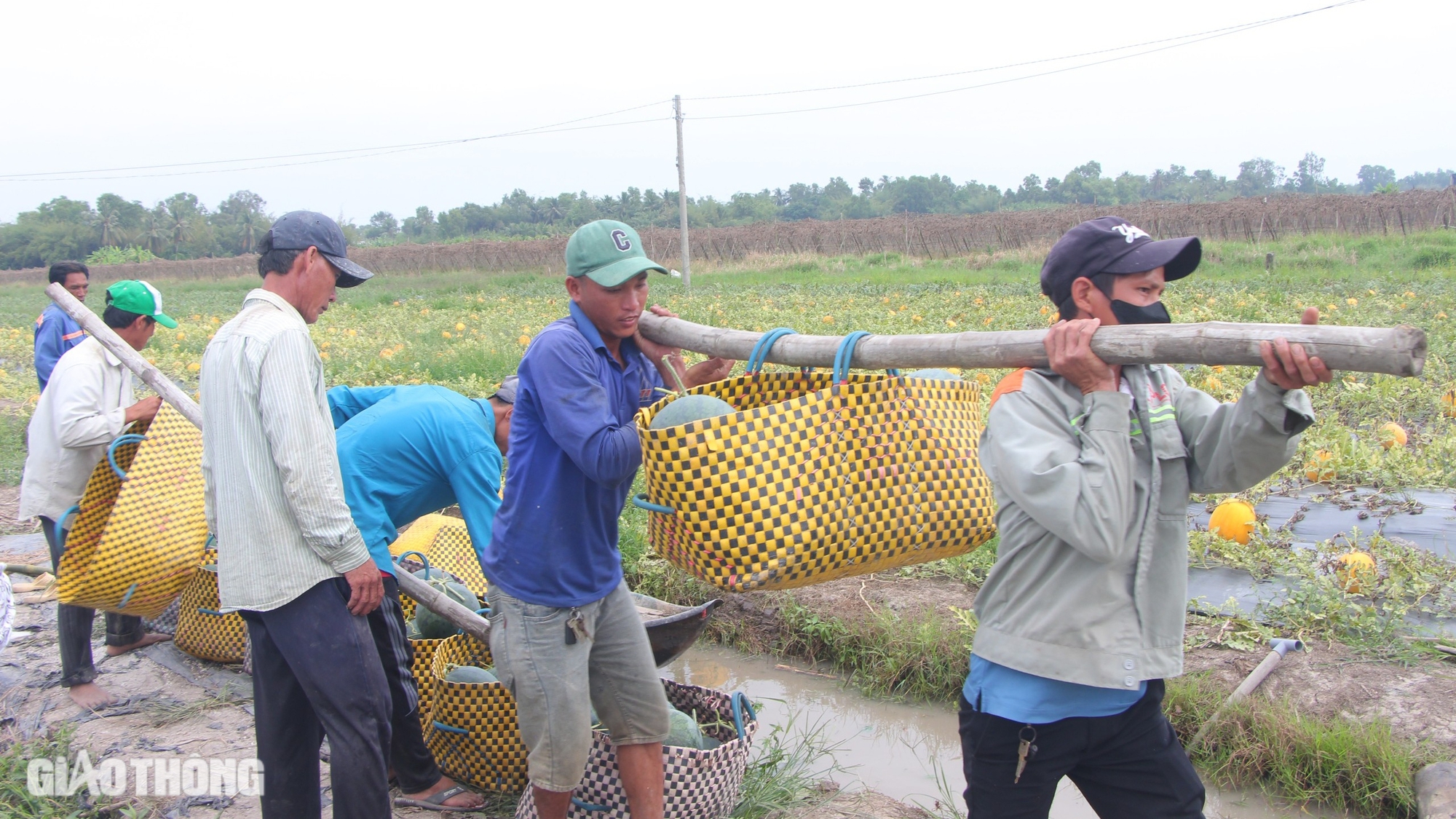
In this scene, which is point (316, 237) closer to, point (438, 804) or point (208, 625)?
point (438, 804)

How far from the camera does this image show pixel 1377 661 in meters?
3.99

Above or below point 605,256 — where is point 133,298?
below

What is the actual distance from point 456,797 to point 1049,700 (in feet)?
7.51

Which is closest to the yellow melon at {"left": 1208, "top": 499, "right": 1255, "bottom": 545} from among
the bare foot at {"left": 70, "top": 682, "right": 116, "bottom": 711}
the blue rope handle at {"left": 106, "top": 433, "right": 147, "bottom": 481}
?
the blue rope handle at {"left": 106, "top": 433, "right": 147, "bottom": 481}

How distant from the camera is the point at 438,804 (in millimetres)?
3486

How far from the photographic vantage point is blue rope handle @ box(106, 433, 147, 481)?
13.3 ft

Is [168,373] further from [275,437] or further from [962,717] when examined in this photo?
[962,717]

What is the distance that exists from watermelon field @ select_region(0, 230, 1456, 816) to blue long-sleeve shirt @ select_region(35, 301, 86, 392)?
3036 mm

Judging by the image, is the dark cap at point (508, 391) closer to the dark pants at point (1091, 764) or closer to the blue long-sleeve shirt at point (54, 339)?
the dark pants at point (1091, 764)

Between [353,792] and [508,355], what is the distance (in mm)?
9433

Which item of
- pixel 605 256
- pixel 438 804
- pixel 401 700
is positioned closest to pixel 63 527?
pixel 401 700

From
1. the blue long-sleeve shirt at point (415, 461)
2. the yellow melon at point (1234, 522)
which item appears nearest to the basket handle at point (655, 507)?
the blue long-sleeve shirt at point (415, 461)

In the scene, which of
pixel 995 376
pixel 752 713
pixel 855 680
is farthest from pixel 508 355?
pixel 752 713

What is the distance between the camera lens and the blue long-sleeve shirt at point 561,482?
241 centimetres
